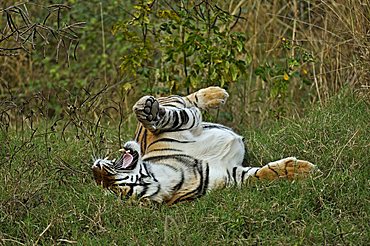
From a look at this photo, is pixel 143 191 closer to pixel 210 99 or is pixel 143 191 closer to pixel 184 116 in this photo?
pixel 184 116

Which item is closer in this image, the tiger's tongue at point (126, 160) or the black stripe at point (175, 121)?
the tiger's tongue at point (126, 160)

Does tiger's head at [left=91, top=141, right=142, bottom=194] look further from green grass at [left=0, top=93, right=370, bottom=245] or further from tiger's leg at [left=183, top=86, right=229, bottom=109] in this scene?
tiger's leg at [left=183, top=86, right=229, bottom=109]

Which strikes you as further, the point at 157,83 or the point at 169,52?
the point at 157,83

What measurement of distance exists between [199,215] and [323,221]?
552 mm

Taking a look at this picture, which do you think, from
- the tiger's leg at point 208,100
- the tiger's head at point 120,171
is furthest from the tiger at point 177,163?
the tiger's leg at point 208,100

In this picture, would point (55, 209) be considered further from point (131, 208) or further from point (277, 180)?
point (277, 180)

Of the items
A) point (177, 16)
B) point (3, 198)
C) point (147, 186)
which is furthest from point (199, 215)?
point (177, 16)

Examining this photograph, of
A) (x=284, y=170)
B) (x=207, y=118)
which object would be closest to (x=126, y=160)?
(x=284, y=170)

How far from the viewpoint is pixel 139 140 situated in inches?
169

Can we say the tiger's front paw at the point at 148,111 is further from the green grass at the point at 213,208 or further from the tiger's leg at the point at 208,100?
the tiger's leg at the point at 208,100

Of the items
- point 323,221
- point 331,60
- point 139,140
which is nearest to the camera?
point 323,221

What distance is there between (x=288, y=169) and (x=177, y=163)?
21.1 inches

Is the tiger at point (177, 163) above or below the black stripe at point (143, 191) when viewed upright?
above

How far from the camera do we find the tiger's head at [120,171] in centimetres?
384
